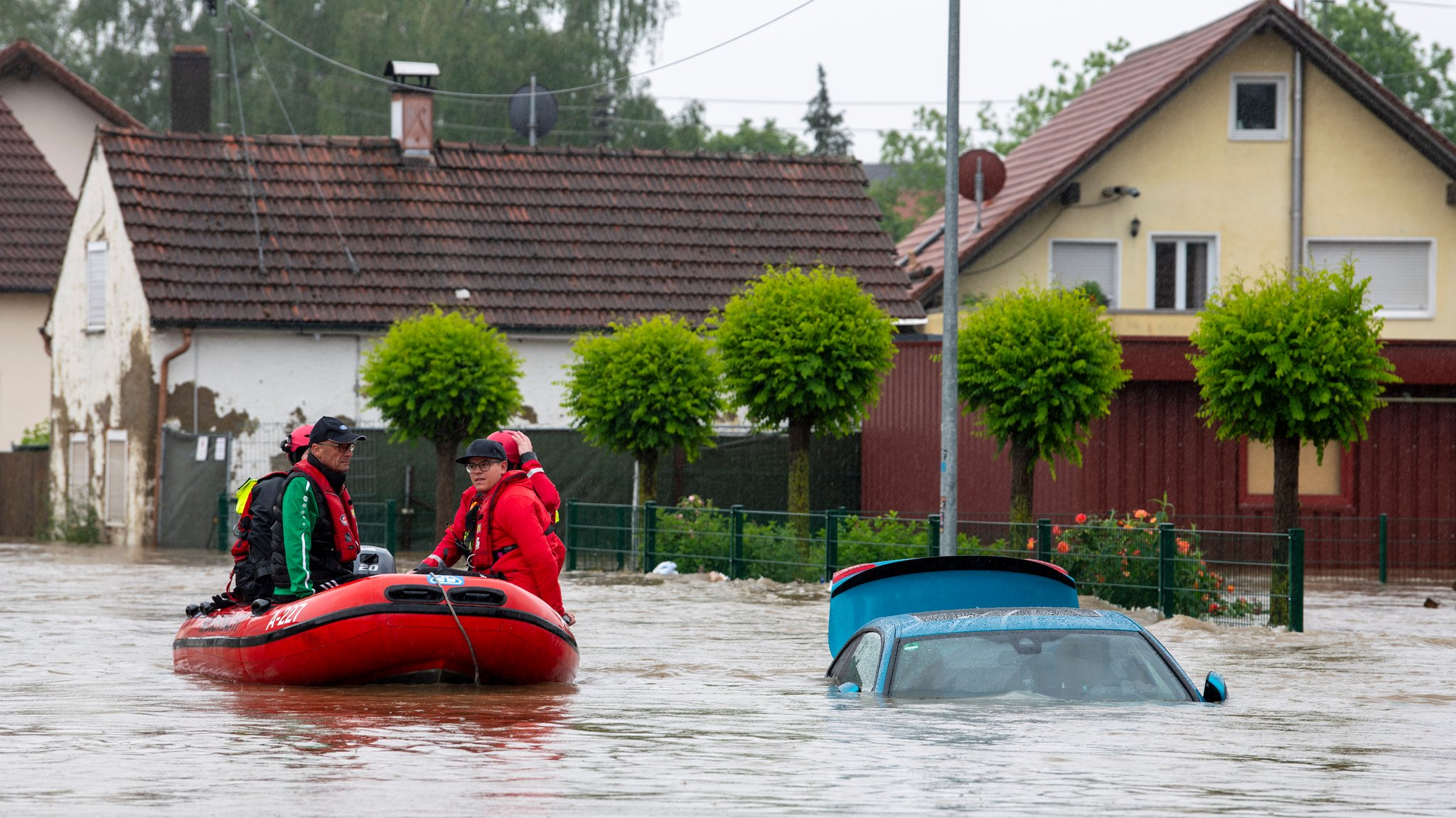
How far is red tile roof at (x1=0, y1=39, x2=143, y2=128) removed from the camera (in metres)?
47.4

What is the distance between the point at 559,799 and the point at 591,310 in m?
26.1

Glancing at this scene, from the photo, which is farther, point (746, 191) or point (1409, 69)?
point (1409, 69)

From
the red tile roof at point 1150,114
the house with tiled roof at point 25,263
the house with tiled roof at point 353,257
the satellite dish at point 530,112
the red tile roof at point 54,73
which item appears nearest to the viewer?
the house with tiled roof at point 353,257

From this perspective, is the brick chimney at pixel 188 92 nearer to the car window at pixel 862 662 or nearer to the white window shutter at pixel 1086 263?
the white window shutter at pixel 1086 263

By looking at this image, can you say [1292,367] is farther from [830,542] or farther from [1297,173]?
[1297,173]

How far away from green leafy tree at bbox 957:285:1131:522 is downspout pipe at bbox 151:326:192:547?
14.3m

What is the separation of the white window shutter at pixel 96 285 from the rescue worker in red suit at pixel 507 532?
73.1ft

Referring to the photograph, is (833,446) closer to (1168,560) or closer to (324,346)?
(324,346)

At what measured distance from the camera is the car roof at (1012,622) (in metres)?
11.2

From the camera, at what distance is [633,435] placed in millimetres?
26844

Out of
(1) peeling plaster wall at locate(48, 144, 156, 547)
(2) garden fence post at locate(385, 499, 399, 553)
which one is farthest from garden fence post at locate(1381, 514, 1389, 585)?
(1) peeling plaster wall at locate(48, 144, 156, 547)

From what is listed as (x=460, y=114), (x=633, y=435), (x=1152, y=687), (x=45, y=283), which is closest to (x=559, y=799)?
(x=1152, y=687)

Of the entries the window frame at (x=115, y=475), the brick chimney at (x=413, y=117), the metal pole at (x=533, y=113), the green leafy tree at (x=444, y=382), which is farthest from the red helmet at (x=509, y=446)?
the metal pole at (x=533, y=113)

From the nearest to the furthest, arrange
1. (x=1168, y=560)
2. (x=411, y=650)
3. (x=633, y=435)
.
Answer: (x=411, y=650)
(x=1168, y=560)
(x=633, y=435)
